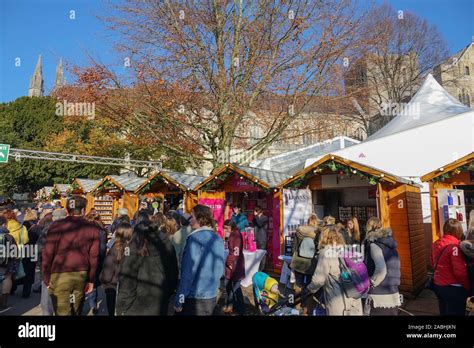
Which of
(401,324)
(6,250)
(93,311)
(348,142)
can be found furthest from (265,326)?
(348,142)

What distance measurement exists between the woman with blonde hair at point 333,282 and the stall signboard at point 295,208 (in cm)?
482

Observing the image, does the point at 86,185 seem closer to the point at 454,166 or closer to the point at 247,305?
the point at 247,305

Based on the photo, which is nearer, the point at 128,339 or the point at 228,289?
the point at 128,339

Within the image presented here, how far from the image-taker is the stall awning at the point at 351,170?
6859 millimetres

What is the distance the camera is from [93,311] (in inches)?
198

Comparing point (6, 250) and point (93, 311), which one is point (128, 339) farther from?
point (6, 250)

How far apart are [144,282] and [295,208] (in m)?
6.22

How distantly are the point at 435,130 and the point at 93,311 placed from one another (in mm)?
11515

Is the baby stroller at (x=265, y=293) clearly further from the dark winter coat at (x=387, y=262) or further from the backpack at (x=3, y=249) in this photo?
the backpack at (x=3, y=249)

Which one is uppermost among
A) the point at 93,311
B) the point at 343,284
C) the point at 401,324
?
the point at 343,284

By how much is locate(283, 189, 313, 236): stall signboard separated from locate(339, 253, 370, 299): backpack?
16.1 feet

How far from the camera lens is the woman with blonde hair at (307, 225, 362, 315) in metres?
3.40

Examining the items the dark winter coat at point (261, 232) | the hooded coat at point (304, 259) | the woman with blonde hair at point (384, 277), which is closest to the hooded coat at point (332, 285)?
the woman with blonde hair at point (384, 277)

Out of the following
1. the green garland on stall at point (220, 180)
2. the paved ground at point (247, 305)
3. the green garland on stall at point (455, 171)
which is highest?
the green garland on stall at point (220, 180)
